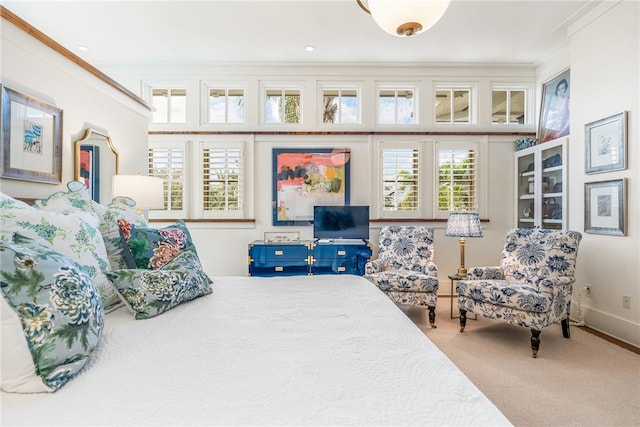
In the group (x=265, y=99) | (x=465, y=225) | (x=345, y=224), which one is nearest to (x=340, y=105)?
(x=265, y=99)

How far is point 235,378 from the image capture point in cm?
79

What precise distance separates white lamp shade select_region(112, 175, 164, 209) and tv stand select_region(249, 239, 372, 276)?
4.25 ft

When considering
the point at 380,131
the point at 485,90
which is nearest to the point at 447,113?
the point at 485,90

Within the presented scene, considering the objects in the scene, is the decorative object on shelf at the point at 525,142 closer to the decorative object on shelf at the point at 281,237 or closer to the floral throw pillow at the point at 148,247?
the decorative object on shelf at the point at 281,237

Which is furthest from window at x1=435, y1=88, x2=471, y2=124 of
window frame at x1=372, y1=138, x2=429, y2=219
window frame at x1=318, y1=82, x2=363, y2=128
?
window frame at x1=318, y1=82, x2=363, y2=128

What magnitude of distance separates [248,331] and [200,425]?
499 millimetres

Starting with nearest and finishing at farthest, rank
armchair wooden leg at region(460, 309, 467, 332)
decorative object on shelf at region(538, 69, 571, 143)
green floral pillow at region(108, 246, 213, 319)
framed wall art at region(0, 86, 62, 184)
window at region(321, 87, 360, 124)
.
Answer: green floral pillow at region(108, 246, 213, 319), framed wall art at region(0, 86, 62, 184), armchair wooden leg at region(460, 309, 467, 332), decorative object on shelf at region(538, 69, 571, 143), window at region(321, 87, 360, 124)

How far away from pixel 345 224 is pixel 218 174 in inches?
70.9

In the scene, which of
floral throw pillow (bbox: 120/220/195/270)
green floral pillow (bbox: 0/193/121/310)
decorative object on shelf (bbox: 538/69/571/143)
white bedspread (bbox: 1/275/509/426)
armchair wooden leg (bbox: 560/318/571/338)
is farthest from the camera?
decorative object on shelf (bbox: 538/69/571/143)

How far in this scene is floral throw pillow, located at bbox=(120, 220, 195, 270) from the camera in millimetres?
1465

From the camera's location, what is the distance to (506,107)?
4.22 metres

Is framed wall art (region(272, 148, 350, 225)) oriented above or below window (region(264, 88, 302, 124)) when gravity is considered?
below

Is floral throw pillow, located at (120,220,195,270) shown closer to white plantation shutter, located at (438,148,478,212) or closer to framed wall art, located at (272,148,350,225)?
framed wall art, located at (272,148,350,225)

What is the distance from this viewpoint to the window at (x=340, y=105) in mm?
4168
